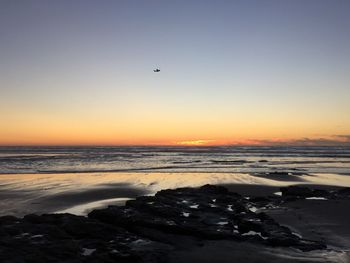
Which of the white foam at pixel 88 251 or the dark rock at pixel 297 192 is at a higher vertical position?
the white foam at pixel 88 251

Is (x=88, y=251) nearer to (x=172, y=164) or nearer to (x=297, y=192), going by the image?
(x=297, y=192)

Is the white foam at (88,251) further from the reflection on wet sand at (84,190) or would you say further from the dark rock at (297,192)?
the dark rock at (297,192)

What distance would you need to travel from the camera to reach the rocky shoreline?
801 cm

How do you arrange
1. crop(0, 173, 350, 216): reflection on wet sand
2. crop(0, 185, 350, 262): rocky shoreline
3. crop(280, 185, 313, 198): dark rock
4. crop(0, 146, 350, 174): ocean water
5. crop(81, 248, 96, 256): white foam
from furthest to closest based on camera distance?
1. crop(0, 146, 350, 174): ocean water
2. crop(280, 185, 313, 198): dark rock
3. crop(0, 173, 350, 216): reflection on wet sand
4. crop(81, 248, 96, 256): white foam
5. crop(0, 185, 350, 262): rocky shoreline

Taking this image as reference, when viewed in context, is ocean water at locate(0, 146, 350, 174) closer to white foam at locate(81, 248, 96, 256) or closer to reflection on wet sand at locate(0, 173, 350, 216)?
reflection on wet sand at locate(0, 173, 350, 216)

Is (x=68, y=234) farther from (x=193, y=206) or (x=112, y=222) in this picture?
(x=193, y=206)

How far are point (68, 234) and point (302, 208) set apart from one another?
30.7 ft

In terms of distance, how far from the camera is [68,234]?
30.2 ft

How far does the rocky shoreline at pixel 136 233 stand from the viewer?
26.3ft

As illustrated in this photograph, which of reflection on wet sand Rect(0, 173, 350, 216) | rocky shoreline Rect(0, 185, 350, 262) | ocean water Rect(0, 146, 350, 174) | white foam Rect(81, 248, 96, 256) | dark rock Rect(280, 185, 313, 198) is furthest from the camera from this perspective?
ocean water Rect(0, 146, 350, 174)

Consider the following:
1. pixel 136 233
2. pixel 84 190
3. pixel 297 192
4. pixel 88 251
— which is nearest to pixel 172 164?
pixel 84 190

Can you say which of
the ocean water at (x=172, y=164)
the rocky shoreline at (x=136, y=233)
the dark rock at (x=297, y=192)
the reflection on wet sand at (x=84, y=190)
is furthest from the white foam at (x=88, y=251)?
the ocean water at (x=172, y=164)

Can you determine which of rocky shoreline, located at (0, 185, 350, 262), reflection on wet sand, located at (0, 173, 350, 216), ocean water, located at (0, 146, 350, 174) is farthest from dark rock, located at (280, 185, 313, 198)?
ocean water, located at (0, 146, 350, 174)

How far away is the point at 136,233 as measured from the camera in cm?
1014
